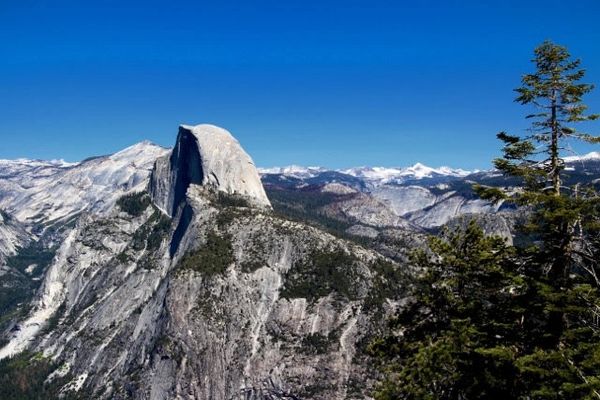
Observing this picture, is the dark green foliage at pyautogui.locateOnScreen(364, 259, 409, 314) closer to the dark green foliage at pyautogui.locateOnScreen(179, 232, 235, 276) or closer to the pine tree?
the dark green foliage at pyautogui.locateOnScreen(179, 232, 235, 276)

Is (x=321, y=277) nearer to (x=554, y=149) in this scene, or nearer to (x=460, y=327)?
(x=460, y=327)

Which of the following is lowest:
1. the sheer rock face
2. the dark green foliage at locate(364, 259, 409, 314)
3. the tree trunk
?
the sheer rock face

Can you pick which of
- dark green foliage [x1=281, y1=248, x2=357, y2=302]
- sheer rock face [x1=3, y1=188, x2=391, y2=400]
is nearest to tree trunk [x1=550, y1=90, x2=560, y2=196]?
sheer rock face [x1=3, y1=188, x2=391, y2=400]

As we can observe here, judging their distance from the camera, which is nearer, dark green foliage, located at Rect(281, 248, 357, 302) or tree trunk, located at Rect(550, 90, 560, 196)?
tree trunk, located at Rect(550, 90, 560, 196)

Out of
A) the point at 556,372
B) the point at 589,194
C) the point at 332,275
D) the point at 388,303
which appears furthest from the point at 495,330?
the point at 332,275

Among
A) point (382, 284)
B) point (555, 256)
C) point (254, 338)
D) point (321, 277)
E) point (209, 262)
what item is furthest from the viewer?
point (209, 262)

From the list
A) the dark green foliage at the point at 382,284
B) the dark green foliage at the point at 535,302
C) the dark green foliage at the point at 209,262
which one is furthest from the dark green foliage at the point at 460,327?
the dark green foliage at the point at 209,262

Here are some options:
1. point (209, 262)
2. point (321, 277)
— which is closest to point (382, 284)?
point (321, 277)

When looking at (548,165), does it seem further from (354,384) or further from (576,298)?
(354,384)
